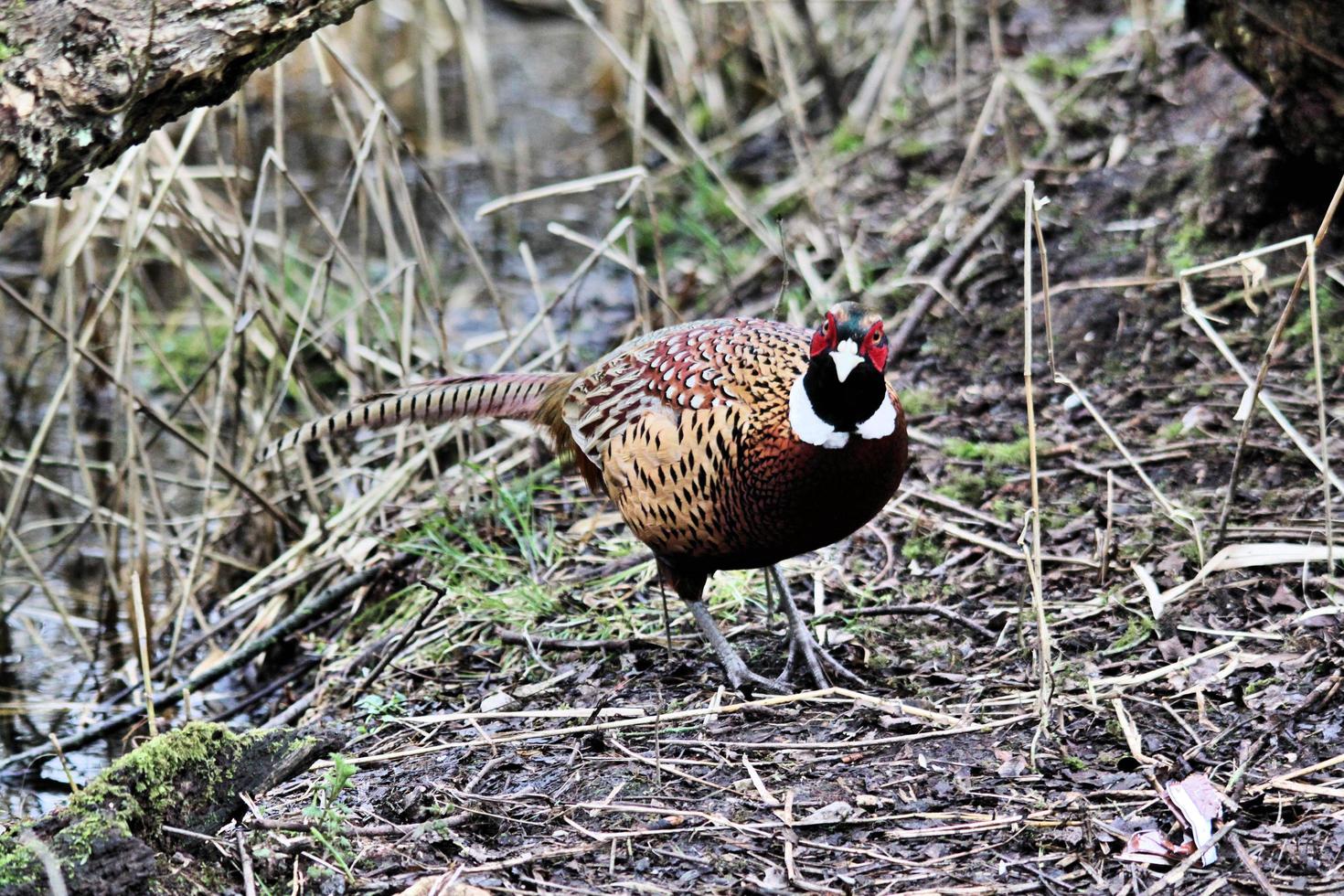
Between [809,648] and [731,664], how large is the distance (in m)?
0.20

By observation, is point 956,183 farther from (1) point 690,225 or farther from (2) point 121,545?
(2) point 121,545

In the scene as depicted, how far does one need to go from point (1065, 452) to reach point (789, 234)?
7.57ft

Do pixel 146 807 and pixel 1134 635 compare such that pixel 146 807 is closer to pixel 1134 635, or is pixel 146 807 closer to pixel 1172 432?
pixel 1134 635

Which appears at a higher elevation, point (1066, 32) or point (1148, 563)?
point (1066, 32)

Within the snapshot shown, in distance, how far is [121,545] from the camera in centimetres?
532

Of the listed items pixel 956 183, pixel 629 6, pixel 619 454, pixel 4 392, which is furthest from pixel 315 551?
pixel 629 6

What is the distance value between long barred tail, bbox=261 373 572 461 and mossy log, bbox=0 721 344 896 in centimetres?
119

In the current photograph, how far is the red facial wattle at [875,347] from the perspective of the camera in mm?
2994

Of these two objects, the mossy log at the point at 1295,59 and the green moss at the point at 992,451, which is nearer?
the mossy log at the point at 1295,59

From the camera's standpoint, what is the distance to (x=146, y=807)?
2492mm

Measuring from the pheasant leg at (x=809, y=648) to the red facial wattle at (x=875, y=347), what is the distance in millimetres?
785

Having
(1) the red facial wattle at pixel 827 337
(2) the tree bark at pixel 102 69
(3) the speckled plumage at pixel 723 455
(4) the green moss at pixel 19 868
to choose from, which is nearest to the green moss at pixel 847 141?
(3) the speckled plumage at pixel 723 455

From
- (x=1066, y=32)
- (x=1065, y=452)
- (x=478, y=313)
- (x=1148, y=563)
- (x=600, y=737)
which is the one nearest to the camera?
(x=600, y=737)

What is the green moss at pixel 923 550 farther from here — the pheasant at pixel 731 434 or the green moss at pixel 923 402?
the green moss at pixel 923 402
